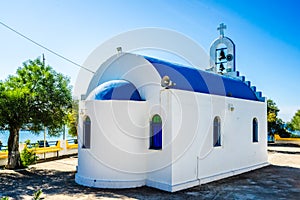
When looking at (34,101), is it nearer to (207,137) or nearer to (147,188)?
(147,188)

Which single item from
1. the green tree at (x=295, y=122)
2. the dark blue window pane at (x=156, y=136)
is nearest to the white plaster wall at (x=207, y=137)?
the dark blue window pane at (x=156, y=136)

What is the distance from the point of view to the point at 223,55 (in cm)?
→ 1734

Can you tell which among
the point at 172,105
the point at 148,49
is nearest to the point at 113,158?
the point at 172,105

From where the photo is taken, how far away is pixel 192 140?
11.1m

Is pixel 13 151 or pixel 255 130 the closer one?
pixel 13 151

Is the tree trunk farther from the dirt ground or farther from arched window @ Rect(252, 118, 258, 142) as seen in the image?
arched window @ Rect(252, 118, 258, 142)

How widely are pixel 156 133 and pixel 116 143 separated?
5.37 feet

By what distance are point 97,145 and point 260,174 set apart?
27.1 ft

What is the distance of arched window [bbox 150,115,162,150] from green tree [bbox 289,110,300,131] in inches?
1058

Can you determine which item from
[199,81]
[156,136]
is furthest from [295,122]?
[156,136]

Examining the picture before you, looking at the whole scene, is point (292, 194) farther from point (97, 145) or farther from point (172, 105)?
point (97, 145)

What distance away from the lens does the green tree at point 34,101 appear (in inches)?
509

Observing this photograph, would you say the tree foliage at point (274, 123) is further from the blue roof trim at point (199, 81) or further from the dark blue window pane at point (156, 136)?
the dark blue window pane at point (156, 136)

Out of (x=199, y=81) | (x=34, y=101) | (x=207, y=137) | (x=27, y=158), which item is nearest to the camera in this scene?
(x=207, y=137)
